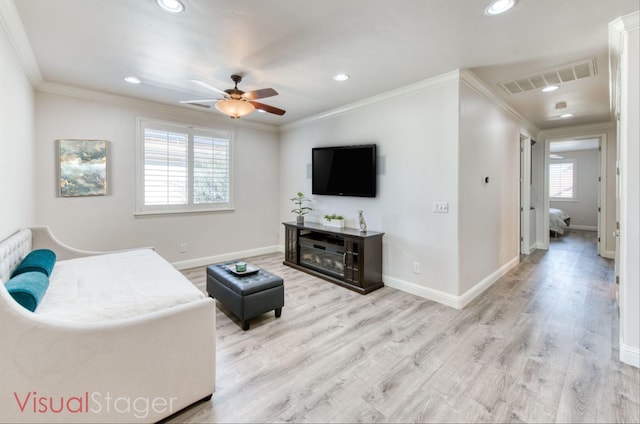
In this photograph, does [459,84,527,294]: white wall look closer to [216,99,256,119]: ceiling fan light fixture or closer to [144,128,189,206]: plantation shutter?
[216,99,256,119]: ceiling fan light fixture

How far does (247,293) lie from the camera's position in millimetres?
2666

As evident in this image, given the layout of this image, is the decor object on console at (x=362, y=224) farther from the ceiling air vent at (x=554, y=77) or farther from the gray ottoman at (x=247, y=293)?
the ceiling air vent at (x=554, y=77)

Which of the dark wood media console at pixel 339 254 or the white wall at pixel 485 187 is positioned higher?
the white wall at pixel 485 187

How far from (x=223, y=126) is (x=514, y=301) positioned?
16.5 ft

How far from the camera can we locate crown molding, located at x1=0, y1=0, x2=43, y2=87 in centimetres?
201

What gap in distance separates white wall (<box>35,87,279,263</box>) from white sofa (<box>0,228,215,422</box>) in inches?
75.3

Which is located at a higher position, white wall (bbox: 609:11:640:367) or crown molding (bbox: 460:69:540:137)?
crown molding (bbox: 460:69:540:137)

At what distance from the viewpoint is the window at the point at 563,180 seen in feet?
30.5

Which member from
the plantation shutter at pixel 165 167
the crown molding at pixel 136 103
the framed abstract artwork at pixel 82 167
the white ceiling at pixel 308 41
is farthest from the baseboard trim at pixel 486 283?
the framed abstract artwork at pixel 82 167

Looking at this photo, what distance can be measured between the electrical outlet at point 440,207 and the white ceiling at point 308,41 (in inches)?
56.5

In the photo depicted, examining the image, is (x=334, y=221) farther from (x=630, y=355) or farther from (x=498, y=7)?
(x=630, y=355)

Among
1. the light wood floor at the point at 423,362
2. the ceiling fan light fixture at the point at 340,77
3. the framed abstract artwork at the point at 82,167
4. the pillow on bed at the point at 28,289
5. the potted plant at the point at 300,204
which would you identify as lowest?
the light wood floor at the point at 423,362

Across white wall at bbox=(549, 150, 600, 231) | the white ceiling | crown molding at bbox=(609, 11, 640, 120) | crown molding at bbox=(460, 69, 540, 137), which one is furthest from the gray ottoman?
white wall at bbox=(549, 150, 600, 231)

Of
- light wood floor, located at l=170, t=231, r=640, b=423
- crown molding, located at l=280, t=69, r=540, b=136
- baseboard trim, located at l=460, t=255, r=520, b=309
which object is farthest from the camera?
baseboard trim, located at l=460, t=255, r=520, b=309
